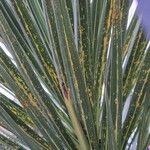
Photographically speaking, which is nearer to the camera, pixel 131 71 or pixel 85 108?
pixel 85 108

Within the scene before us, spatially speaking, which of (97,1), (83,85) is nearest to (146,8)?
(97,1)

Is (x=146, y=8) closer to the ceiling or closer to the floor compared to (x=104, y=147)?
closer to the ceiling

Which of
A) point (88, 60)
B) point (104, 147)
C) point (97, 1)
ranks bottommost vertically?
point (104, 147)

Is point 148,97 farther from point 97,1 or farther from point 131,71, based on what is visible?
point 97,1

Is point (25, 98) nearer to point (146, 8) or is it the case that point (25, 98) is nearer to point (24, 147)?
point (24, 147)

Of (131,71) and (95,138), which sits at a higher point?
(131,71)

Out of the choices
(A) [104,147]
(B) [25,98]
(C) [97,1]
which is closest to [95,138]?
(A) [104,147]
